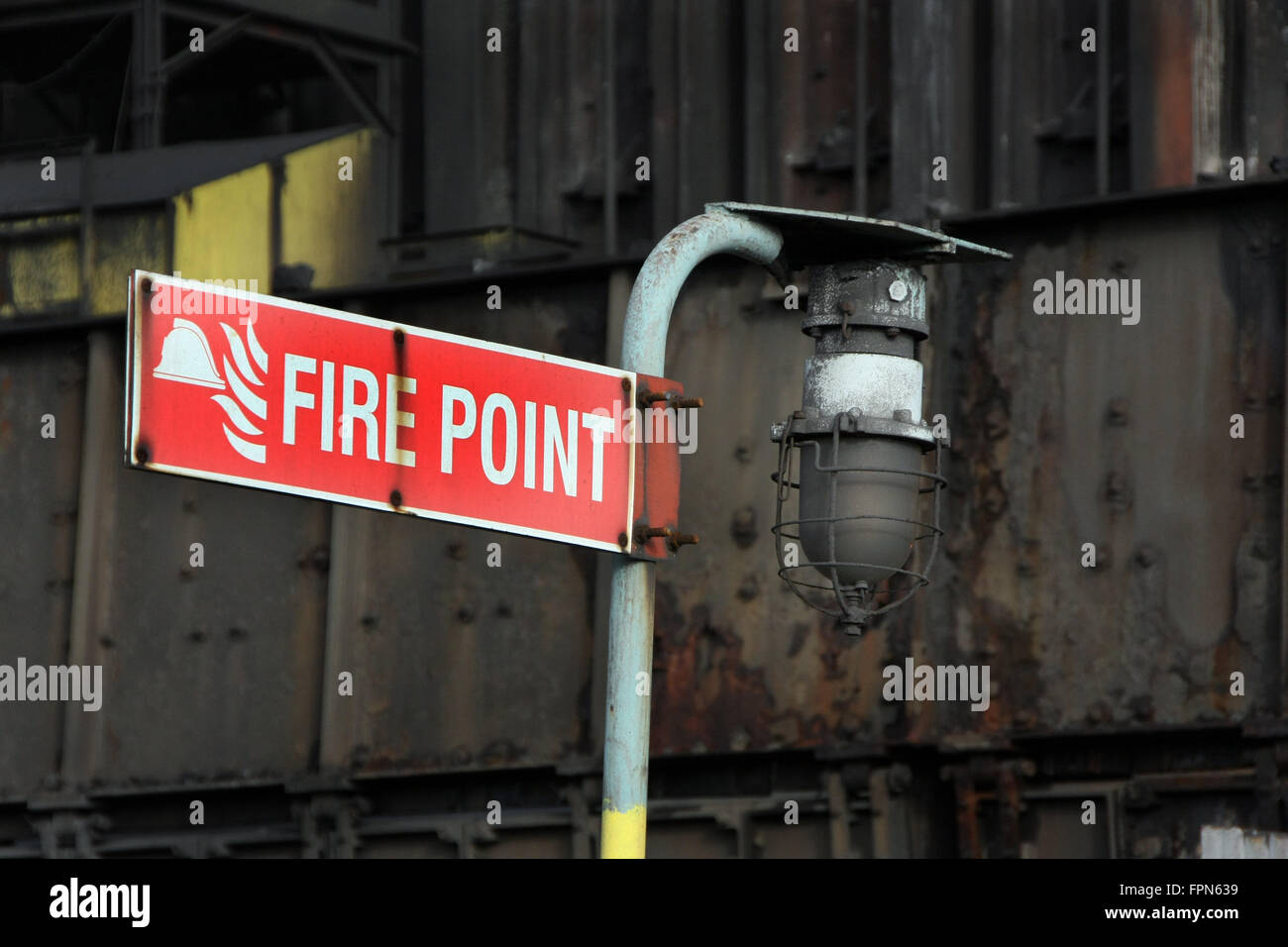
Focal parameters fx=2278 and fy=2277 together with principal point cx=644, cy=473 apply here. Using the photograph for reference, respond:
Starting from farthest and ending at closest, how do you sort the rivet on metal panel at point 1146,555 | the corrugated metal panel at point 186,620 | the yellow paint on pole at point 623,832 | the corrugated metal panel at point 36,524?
the corrugated metal panel at point 36,524 < the corrugated metal panel at point 186,620 < the rivet on metal panel at point 1146,555 < the yellow paint on pole at point 623,832

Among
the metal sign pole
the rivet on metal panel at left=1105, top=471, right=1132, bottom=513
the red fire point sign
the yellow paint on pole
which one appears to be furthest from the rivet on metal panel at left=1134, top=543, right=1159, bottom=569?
the yellow paint on pole

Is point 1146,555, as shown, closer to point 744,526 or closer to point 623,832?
point 744,526

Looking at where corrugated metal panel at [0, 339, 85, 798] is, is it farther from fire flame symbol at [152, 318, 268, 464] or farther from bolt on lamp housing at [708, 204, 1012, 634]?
fire flame symbol at [152, 318, 268, 464]

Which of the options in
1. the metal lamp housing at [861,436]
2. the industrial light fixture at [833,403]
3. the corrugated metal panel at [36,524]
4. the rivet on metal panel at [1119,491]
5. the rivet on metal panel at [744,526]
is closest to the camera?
the industrial light fixture at [833,403]

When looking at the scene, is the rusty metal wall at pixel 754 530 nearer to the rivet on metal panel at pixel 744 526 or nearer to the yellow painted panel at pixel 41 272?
the rivet on metal panel at pixel 744 526

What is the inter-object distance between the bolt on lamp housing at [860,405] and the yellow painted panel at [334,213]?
775cm

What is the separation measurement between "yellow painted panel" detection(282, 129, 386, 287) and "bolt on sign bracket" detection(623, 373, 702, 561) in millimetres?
7994

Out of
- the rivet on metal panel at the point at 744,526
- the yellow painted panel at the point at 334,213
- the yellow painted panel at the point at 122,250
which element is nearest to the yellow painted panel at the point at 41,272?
the yellow painted panel at the point at 122,250

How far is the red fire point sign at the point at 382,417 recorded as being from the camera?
4586mm

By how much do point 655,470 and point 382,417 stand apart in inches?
25.9

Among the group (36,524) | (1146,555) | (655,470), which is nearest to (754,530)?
(1146,555)

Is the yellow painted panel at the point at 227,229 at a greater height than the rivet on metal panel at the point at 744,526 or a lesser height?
greater

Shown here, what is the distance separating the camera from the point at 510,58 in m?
13.5

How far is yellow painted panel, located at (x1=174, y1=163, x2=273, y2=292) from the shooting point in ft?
41.6
